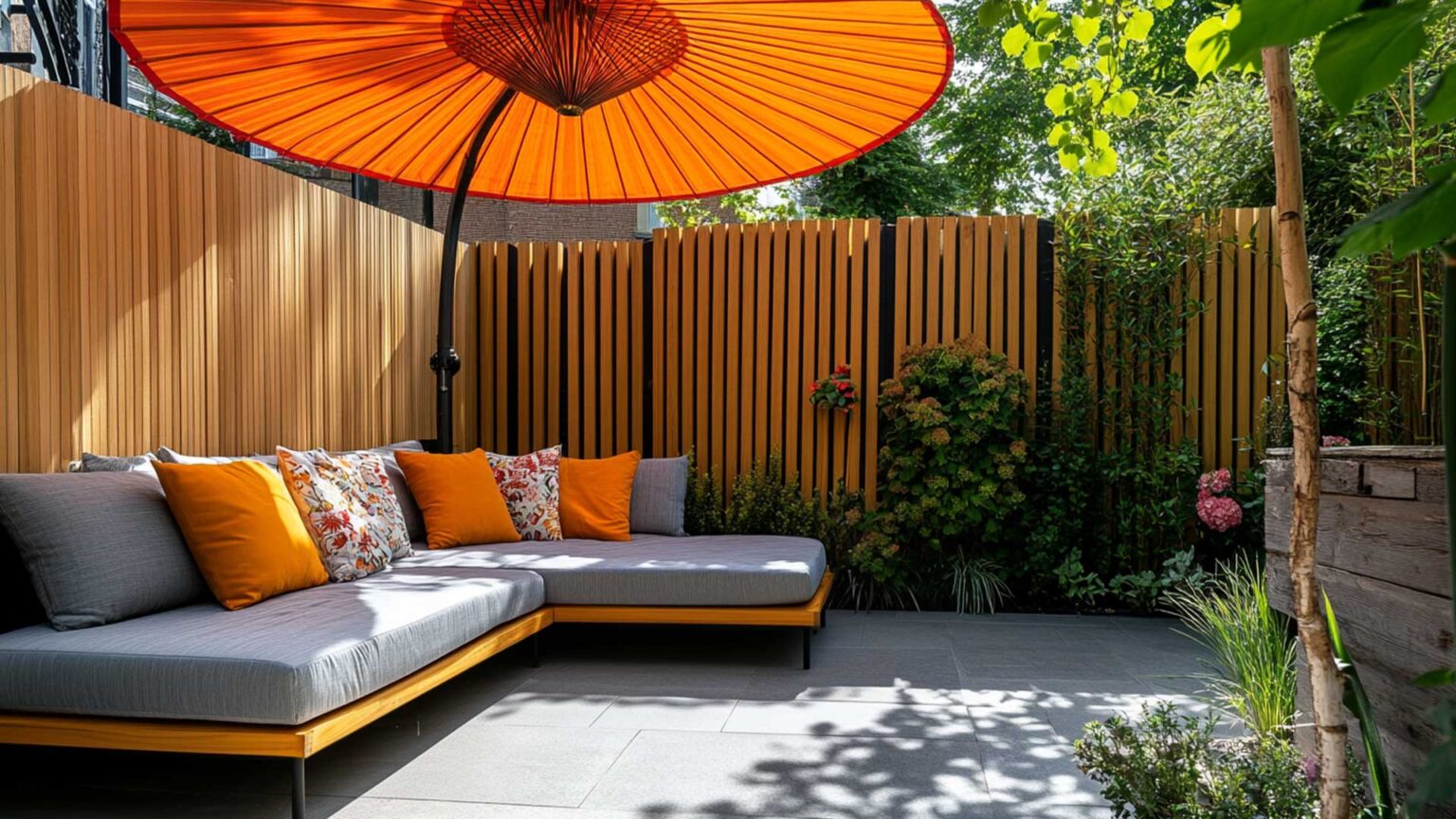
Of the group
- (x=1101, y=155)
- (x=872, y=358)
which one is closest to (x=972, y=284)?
(x=872, y=358)

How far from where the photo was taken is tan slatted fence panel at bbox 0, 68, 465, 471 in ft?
11.1

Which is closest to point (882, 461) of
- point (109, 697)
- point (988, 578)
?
point (988, 578)

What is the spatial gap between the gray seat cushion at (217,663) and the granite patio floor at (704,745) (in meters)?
0.36

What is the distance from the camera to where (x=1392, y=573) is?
2.03 metres

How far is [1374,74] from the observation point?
469mm

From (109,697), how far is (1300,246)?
9.44 feet

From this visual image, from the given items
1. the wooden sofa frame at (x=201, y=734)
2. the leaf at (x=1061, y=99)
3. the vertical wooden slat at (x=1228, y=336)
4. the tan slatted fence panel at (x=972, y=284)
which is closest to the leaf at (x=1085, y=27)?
the leaf at (x=1061, y=99)

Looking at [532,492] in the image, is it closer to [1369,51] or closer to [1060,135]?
[1060,135]

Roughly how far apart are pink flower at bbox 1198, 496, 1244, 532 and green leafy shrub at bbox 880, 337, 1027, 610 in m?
0.94

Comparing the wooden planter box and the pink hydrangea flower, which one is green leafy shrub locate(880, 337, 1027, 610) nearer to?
the pink hydrangea flower

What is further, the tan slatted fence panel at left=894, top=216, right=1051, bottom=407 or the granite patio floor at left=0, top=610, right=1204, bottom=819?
the tan slatted fence panel at left=894, top=216, right=1051, bottom=407

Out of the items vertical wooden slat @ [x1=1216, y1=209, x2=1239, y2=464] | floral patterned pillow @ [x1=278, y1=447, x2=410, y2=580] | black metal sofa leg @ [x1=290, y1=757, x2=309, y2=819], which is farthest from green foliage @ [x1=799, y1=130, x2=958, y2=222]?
black metal sofa leg @ [x1=290, y1=757, x2=309, y2=819]

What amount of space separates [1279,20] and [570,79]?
123 inches

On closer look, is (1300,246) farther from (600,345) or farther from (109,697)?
(600,345)
